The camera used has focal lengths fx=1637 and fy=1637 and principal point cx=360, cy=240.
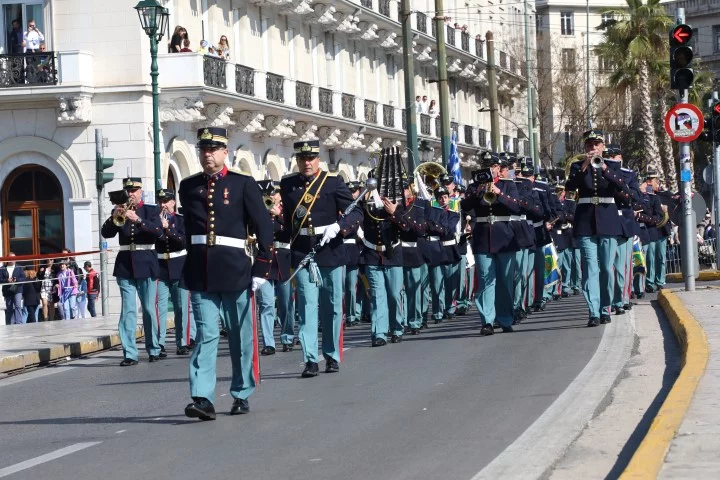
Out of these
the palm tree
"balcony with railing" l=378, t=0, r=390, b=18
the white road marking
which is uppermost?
"balcony with railing" l=378, t=0, r=390, b=18

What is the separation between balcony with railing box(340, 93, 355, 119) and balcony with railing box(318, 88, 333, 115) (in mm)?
1562

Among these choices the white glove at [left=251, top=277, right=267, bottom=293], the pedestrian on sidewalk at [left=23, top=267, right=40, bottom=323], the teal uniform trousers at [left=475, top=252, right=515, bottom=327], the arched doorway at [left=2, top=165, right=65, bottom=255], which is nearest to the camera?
the white glove at [left=251, top=277, right=267, bottom=293]

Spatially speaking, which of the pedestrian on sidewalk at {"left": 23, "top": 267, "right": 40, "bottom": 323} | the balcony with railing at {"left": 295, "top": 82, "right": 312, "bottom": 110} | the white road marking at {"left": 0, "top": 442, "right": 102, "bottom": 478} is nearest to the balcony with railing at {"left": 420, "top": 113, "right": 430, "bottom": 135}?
the balcony with railing at {"left": 295, "top": 82, "right": 312, "bottom": 110}

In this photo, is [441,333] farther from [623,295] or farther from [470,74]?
[470,74]

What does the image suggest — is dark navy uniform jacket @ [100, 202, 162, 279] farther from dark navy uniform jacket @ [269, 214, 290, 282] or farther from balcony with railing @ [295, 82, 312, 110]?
balcony with railing @ [295, 82, 312, 110]

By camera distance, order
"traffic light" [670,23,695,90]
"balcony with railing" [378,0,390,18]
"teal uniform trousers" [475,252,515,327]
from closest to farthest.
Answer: "teal uniform trousers" [475,252,515,327]
"traffic light" [670,23,695,90]
"balcony with railing" [378,0,390,18]

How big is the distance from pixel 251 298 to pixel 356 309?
12561 mm

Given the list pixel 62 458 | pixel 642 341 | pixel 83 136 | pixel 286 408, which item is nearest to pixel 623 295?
pixel 642 341

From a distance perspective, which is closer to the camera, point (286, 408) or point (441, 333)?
point (286, 408)

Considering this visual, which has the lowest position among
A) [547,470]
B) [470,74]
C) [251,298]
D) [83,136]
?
[547,470]

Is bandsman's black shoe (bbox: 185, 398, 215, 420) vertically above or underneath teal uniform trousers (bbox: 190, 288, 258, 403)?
underneath

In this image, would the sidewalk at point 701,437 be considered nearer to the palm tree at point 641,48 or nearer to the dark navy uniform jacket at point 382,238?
the dark navy uniform jacket at point 382,238

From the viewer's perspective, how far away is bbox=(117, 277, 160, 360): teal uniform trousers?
59.9ft

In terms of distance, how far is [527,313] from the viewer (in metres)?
22.4
